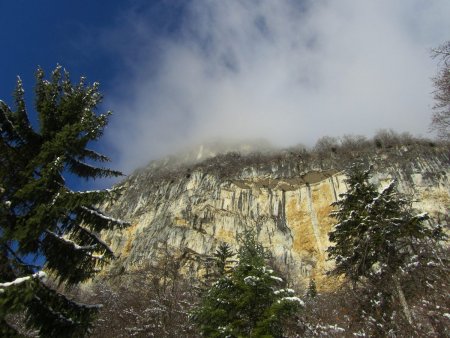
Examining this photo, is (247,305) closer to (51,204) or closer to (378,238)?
(378,238)

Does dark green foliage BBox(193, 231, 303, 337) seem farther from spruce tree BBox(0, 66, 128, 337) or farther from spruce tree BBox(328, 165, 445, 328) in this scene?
spruce tree BBox(0, 66, 128, 337)

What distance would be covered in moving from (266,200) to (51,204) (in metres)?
65.6

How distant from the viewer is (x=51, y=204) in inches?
302

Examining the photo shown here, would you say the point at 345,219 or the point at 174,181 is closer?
the point at 345,219

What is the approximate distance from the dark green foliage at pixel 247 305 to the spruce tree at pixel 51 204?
18.0 feet

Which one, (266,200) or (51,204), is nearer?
(51,204)

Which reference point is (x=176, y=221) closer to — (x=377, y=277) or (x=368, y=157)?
(x=368, y=157)

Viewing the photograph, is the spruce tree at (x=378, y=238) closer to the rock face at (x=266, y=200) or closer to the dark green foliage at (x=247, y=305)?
the dark green foliage at (x=247, y=305)

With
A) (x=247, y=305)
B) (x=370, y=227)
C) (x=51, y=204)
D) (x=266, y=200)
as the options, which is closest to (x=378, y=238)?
(x=370, y=227)

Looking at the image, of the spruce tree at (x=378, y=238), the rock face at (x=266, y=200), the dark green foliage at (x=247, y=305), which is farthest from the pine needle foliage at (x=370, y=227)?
the rock face at (x=266, y=200)

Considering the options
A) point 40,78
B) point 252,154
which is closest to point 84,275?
point 40,78

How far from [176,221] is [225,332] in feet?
180

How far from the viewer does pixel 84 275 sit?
28.5ft

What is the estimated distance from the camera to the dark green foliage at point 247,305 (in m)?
12.4
